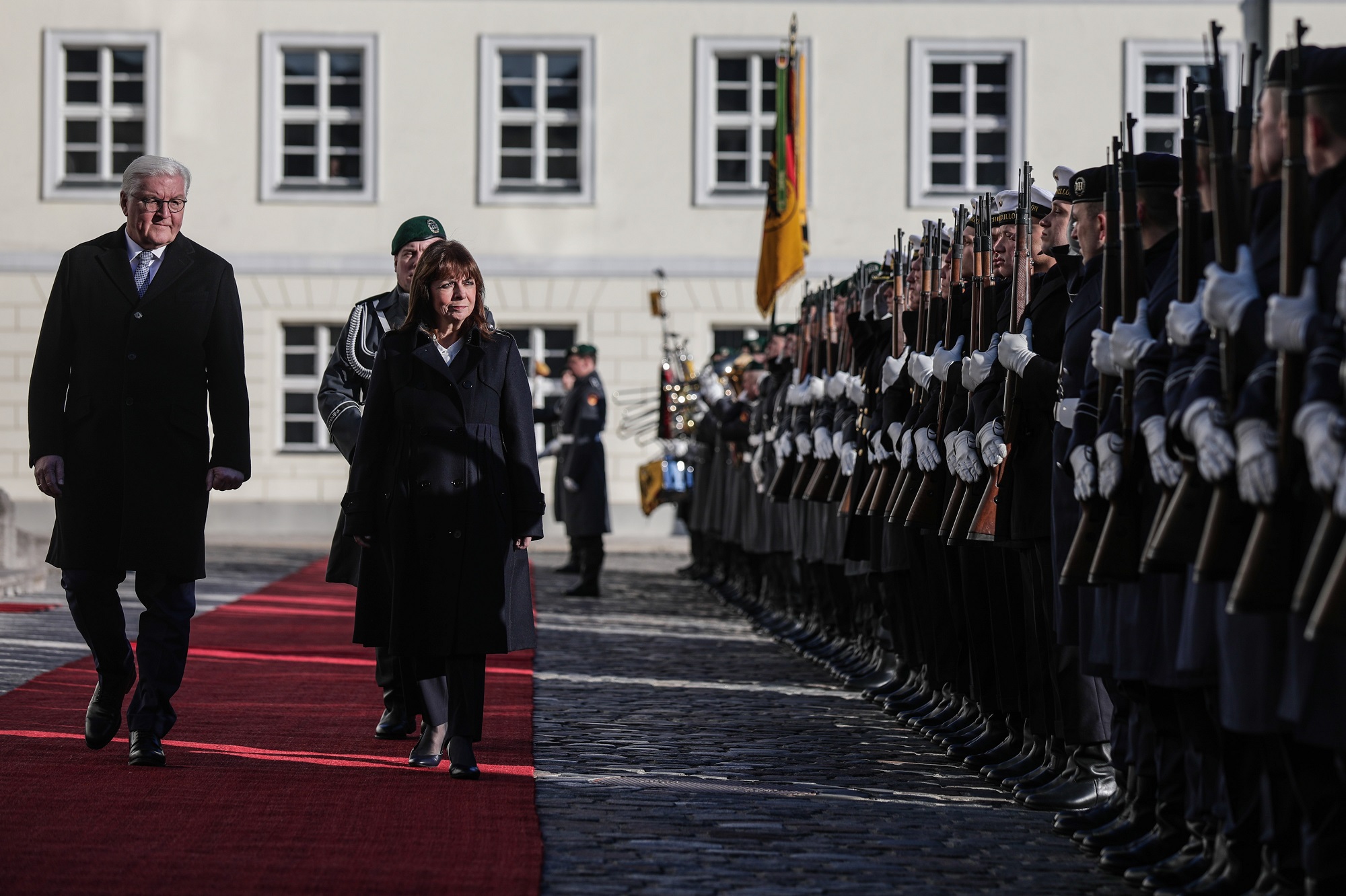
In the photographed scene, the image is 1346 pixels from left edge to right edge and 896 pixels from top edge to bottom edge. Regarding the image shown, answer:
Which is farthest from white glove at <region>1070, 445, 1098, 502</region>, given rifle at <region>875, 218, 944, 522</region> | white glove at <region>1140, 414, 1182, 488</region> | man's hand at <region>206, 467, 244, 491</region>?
man's hand at <region>206, 467, 244, 491</region>

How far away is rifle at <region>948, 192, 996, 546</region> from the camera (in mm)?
7086

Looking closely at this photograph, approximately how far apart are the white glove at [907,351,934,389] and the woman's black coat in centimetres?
162

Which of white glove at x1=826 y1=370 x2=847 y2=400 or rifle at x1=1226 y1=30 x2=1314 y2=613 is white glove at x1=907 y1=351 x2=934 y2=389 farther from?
rifle at x1=1226 y1=30 x2=1314 y2=613

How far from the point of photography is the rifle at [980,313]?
23.2 ft

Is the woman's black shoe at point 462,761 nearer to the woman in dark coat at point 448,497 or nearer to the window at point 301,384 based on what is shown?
the woman in dark coat at point 448,497

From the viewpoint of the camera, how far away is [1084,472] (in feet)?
18.2

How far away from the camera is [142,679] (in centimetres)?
711

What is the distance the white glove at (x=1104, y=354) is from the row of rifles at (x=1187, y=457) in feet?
0.20

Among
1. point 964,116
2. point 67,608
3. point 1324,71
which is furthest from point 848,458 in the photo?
point 964,116

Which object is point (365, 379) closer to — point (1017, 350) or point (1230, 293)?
point (1017, 350)

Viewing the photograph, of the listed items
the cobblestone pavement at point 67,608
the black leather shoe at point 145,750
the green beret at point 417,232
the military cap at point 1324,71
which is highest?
the military cap at point 1324,71

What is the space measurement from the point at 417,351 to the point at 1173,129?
67.5ft

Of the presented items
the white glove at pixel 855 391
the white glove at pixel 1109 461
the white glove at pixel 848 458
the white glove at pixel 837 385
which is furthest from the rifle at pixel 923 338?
the white glove at pixel 1109 461

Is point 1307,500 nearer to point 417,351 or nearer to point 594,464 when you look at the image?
point 417,351
